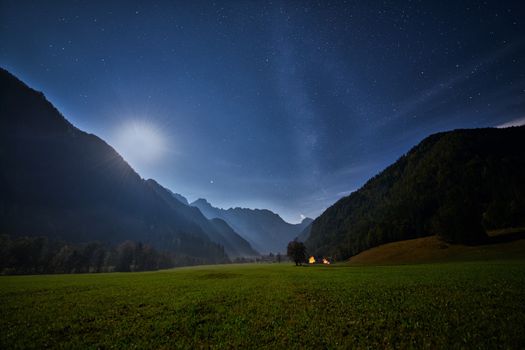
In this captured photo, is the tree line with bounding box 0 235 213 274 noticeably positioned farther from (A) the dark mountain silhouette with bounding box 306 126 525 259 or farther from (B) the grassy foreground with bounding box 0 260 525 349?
(A) the dark mountain silhouette with bounding box 306 126 525 259

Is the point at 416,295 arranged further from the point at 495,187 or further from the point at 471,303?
the point at 495,187

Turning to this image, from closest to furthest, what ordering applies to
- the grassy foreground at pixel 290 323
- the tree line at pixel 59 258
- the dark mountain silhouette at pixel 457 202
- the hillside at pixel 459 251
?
the grassy foreground at pixel 290 323 < the hillside at pixel 459 251 < the dark mountain silhouette at pixel 457 202 < the tree line at pixel 59 258

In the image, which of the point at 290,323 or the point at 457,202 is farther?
the point at 457,202

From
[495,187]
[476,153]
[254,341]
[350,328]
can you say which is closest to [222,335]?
[254,341]

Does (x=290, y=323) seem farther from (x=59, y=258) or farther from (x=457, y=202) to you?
(x=59, y=258)

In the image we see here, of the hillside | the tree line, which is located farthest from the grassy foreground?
the tree line

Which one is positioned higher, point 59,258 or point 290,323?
point 59,258

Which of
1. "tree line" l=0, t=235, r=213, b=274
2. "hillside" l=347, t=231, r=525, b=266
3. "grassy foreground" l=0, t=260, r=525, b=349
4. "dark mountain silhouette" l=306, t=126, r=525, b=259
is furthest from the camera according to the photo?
"tree line" l=0, t=235, r=213, b=274

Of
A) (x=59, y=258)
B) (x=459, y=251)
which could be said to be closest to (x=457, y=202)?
(x=459, y=251)

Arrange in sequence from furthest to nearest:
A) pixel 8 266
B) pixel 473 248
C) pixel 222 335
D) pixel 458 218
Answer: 1. pixel 8 266
2. pixel 458 218
3. pixel 473 248
4. pixel 222 335

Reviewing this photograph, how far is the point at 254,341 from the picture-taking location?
439 inches

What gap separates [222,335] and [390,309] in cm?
1177

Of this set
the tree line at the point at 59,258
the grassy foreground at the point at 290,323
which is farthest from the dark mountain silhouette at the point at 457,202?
the tree line at the point at 59,258

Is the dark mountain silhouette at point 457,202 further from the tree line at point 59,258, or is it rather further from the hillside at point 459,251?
the tree line at point 59,258
